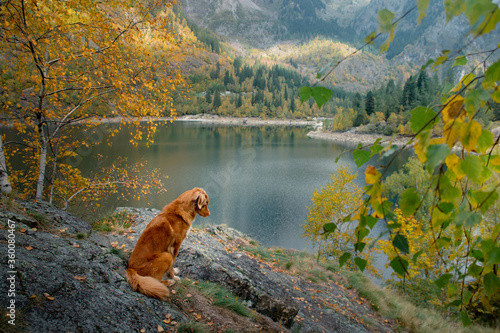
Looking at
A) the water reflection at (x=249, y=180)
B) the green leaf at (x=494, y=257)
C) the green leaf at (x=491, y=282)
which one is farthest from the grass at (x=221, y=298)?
the water reflection at (x=249, y=180)

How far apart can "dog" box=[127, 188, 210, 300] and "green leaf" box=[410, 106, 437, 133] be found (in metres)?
3.23

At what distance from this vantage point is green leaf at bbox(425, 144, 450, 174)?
66 centimetres

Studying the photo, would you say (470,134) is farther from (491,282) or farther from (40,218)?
(40,218)

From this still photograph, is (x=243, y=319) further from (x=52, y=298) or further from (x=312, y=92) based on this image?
(x=312, y=92)

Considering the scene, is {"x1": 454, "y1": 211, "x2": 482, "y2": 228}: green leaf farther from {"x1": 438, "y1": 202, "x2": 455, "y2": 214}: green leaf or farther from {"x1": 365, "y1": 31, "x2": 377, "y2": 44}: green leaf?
{"x1": 365, "y1": 31, "x2": 377, "y2": 44}: green leaf

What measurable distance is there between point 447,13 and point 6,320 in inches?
119

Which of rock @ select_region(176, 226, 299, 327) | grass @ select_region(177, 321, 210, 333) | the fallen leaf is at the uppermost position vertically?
the fallen leaf

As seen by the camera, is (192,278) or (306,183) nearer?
(192,278)

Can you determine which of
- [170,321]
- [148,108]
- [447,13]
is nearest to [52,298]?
[170,321]

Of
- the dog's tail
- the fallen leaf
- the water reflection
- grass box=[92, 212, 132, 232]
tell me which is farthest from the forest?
the water reflection

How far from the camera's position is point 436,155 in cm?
69

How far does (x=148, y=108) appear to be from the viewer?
17.6 ft

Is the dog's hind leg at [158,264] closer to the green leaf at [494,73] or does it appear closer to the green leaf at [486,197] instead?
the green leaf at [486,197]

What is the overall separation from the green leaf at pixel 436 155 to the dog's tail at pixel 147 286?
10.7 ft
